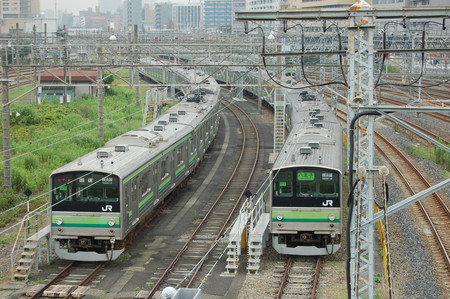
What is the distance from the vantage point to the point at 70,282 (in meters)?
15.2

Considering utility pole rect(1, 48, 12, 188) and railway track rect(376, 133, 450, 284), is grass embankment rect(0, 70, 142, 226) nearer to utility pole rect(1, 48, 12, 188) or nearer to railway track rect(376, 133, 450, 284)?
utility pole rect(1, 48, 12, 188)

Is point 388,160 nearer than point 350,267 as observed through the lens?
No

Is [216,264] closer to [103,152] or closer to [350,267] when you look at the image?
[103,152]

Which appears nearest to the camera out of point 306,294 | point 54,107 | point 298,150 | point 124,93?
point 306,294

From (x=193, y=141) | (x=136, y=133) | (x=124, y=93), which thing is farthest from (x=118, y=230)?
(x=124, y=93)

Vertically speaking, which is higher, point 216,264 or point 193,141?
point 193,141

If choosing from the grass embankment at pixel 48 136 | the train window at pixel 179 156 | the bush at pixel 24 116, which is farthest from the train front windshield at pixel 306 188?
the bush at pixel 24 116

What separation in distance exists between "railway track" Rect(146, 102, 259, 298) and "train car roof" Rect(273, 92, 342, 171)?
110 inches

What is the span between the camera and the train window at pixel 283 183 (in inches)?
643

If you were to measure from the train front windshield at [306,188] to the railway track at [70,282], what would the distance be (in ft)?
14.4

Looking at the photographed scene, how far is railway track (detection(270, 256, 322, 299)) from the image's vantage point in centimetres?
1435

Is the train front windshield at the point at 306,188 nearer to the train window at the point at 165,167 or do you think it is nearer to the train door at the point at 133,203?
Result: the train door at the point at 133,203

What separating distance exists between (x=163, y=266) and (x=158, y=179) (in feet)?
12.7

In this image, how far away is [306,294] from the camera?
14312mm
